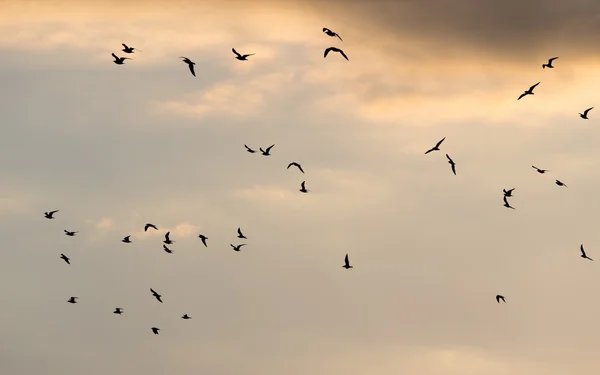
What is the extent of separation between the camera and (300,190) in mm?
157625

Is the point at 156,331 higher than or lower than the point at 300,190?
lower

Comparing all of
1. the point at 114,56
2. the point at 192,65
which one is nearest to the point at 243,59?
the point at 192,65

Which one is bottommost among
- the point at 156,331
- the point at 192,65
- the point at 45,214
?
the point at 156,331

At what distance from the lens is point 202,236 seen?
163 meters

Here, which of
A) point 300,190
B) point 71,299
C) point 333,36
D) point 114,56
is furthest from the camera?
point 71,299

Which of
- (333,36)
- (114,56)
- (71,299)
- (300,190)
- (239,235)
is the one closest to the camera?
(333,36)

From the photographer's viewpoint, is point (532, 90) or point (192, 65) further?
point (532, 90)

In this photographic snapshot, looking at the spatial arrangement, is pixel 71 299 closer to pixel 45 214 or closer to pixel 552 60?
pixel 45 214

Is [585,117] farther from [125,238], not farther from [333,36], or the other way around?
[125,238]

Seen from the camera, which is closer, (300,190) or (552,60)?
(552,60)

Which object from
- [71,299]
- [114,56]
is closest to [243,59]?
[114,56]

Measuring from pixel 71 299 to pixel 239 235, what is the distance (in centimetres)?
2912

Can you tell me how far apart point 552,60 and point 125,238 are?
61473 millimetres

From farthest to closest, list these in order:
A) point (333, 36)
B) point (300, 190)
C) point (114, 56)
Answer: point (300, 190) → point (114, 56) → point (333, 36)
